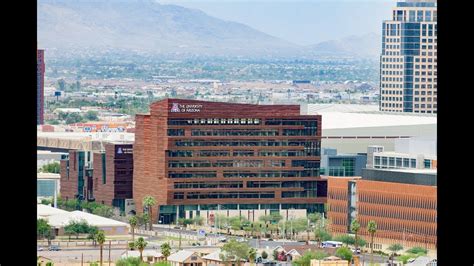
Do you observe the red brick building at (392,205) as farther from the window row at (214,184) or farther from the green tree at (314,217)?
the window row at (214,184)

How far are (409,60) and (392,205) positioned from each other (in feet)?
49.9

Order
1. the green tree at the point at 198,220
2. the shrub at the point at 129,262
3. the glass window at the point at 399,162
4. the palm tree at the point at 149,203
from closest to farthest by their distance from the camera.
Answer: the shrub at the point at 129,262 → the glass window at the point at 399,162 → the palm tree at the point at 149,203 → the green tree at the point at 198,220

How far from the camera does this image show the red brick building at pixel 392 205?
56.6 ft

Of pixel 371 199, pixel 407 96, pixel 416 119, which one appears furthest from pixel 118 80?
pixel 371 199

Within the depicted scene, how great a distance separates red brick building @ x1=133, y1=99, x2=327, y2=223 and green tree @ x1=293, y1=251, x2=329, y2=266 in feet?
17.8

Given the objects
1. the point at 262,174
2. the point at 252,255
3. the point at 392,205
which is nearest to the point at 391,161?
the point at 262,174

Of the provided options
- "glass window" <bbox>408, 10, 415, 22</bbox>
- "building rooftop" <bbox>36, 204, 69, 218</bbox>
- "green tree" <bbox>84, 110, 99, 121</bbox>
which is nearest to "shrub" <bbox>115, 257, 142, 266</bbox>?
"building rooftop" <bbox>36, 204, 69, 218</bbox>

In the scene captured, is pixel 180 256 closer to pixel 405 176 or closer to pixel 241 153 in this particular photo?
pixel 405 176

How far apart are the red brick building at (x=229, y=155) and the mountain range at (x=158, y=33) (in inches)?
1095

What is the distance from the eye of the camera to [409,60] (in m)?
32.9

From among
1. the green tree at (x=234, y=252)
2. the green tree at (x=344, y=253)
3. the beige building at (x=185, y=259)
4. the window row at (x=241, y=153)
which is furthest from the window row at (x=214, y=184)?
the green tree at (x=344, y=253)

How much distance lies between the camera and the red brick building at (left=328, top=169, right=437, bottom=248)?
679 inches
